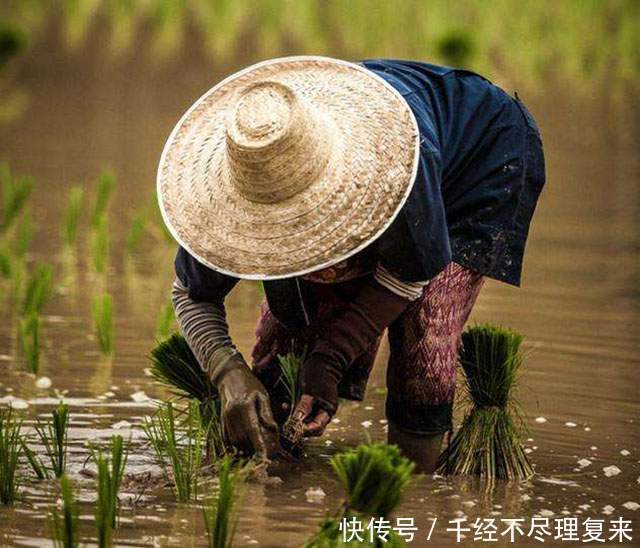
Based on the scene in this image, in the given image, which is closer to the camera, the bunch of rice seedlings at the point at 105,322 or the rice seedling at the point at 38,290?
the bunch of rice seedlings at the point at 105,322

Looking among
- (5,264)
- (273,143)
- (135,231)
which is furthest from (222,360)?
(135,231)

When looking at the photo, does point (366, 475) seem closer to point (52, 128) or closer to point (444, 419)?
point (444, 419)

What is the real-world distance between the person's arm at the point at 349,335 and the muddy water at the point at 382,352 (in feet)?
0.80

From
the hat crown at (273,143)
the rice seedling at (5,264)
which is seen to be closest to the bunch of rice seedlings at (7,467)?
the hat crown at (273,143)

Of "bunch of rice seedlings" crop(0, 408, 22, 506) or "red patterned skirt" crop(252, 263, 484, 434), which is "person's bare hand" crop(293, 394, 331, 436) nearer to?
"red patterned skirt" crop(252, 263, 484, 434)

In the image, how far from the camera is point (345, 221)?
3205 mm

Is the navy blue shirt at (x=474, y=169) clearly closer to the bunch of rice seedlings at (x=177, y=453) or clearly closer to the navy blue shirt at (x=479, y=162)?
the navy blue shirt at (x=479, y=162)

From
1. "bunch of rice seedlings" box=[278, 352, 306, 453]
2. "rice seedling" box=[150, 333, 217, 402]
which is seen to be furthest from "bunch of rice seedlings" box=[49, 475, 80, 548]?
"rice seedling" box=[150, 333, 217, 402]

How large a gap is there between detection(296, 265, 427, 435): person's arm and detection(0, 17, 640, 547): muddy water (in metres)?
0.25

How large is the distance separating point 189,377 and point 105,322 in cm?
111

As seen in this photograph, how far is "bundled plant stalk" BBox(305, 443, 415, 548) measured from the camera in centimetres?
279

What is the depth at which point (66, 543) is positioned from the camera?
284 cm

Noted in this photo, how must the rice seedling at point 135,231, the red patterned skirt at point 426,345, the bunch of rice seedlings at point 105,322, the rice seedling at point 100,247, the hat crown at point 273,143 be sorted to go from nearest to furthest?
the hat crown at point 273,143 → the red patterned skirt at point 426,345 → the bunch of rice seedlings at point 105,322 → the rice seedling at point 100,247 → the rice seedling at point 135,231

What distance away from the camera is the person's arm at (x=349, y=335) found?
3426 millimetres
